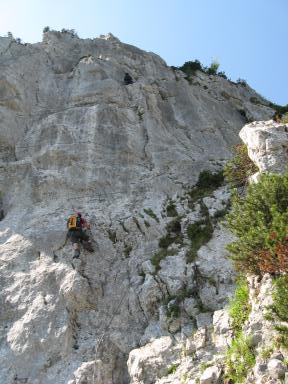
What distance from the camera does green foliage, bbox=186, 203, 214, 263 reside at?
1855 centimetres

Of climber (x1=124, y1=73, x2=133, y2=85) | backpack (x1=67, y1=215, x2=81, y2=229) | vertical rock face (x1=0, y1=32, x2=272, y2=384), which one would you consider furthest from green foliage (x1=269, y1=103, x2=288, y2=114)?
backpack (x1=67, y1=215, x2=81, y2=229)

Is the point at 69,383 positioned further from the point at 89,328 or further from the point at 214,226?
the point at 214,226

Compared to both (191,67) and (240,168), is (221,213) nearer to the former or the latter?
(240,168)

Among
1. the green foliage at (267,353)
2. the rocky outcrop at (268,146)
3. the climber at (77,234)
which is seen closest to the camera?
the green foliage at (267,353)

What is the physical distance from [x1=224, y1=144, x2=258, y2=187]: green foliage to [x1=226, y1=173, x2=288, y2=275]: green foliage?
487cm

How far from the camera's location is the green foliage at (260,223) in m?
13.1

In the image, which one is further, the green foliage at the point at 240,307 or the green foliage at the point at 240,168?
the green foliage at the point at 240,168

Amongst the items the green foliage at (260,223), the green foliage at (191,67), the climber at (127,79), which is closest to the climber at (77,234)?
the green foliage at (260,223)

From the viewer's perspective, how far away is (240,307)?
14.2 metres

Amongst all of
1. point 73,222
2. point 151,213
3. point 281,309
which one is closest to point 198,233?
point 151,213

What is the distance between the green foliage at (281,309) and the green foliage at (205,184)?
34.4 feet

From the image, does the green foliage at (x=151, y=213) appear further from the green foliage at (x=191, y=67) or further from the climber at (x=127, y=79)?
the green foliage at (x=191, y=67)

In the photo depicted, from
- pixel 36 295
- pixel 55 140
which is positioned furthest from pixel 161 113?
pixel 36 295

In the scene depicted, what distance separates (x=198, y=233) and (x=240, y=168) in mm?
3215
